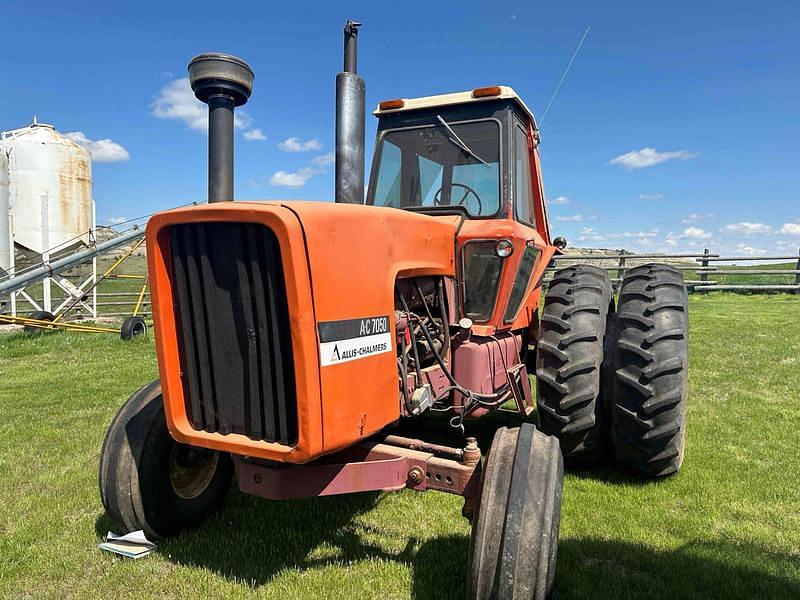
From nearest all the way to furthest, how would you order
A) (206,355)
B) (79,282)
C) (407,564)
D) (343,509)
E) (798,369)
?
1. (206,355)
2. (407,564)
3. (343,509)
4. (798,369)
5. (79,282)

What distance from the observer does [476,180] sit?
403 centimetres

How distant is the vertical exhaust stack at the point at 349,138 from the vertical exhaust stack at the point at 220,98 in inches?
19.1

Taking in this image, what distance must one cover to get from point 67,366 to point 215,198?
21.0ft

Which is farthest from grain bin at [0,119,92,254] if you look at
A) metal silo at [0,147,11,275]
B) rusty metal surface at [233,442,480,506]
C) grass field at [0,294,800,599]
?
rusty metal surface at [233,442,480,506]

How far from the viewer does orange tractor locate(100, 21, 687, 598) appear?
2275 millimetres

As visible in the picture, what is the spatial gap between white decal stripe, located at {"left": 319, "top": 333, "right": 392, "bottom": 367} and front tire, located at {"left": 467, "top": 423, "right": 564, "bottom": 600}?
2.21ft

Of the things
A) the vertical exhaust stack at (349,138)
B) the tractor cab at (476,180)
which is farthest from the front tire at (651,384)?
the vertical exhaust stack at (349,138)

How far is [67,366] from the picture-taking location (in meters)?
8.17

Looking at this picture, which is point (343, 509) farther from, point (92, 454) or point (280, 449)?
point (92, 454)

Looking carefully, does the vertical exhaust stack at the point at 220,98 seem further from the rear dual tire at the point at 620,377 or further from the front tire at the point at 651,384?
the front tire at the point at 651,384

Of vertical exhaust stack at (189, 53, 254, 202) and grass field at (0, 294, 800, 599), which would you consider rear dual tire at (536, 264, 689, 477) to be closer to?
grass field at (0, 294, 800, 599)

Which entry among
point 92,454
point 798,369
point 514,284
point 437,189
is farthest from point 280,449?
point 798,369

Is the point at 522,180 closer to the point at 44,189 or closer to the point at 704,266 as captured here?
the point at 44,189

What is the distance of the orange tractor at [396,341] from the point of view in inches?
89.6
